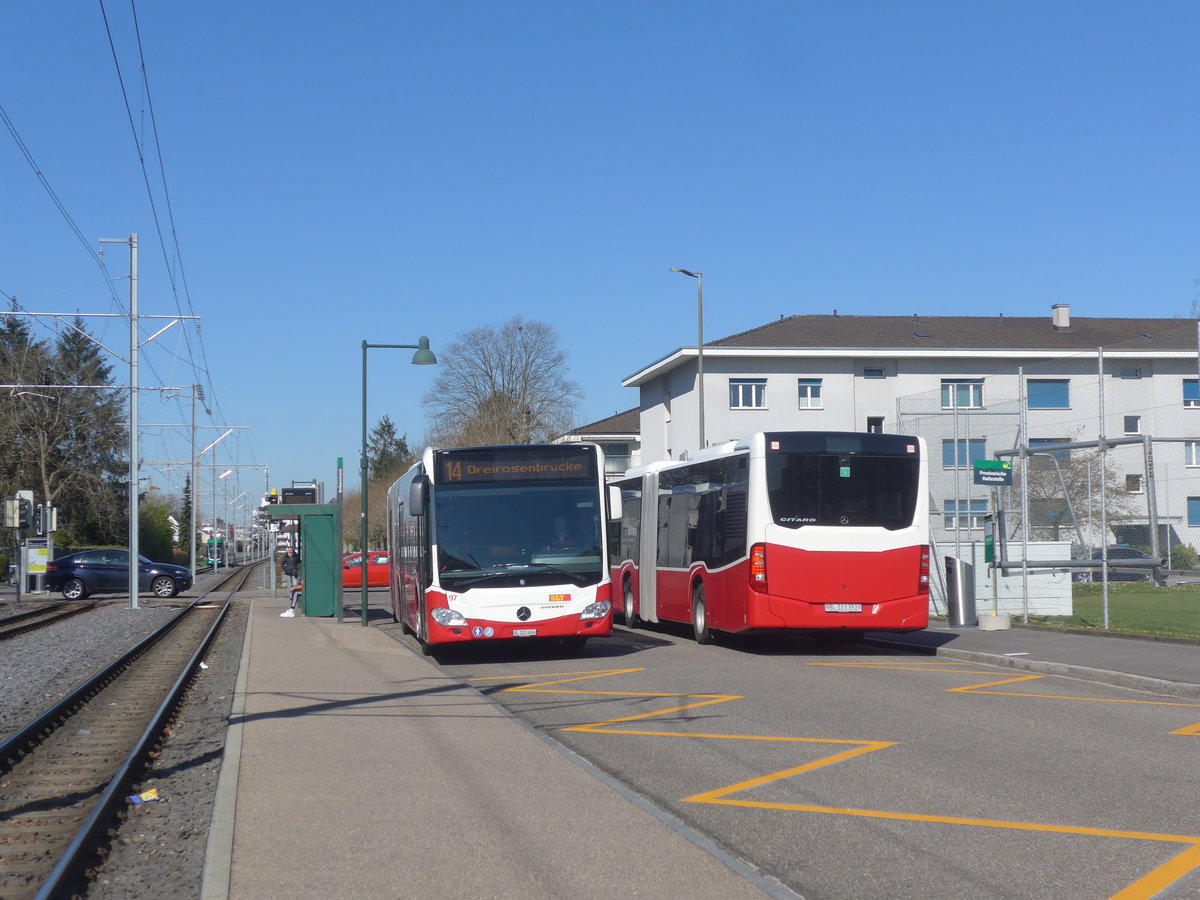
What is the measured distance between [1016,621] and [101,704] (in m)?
14.8

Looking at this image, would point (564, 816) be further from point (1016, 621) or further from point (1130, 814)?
point (1016, 621)

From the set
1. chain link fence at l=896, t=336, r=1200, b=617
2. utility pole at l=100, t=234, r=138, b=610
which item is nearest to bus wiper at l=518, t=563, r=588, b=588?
chain link fence at l=896, t=336, r=1200, b=617

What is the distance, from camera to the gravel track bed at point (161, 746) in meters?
6.38

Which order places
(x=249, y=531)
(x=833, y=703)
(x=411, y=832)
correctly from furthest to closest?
(x=249, y=531), (x=833, y=703), (x=411, y=832)

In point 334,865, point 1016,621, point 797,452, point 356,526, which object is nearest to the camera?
point 334,865

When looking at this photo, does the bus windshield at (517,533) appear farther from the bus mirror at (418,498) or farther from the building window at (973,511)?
the building window at (973,511)

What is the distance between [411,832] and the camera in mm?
6664

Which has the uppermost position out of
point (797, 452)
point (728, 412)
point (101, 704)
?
point (728, 412)

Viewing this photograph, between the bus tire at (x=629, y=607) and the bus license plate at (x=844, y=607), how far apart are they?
8224 mm

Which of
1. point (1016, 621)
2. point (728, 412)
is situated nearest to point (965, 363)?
point (728, 412)

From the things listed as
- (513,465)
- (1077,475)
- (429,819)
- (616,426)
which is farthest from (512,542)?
(616,426)

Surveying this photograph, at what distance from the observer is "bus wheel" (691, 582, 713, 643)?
19625 millimetres

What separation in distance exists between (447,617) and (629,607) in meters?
8.96

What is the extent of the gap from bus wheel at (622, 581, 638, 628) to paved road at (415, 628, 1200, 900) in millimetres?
9161
